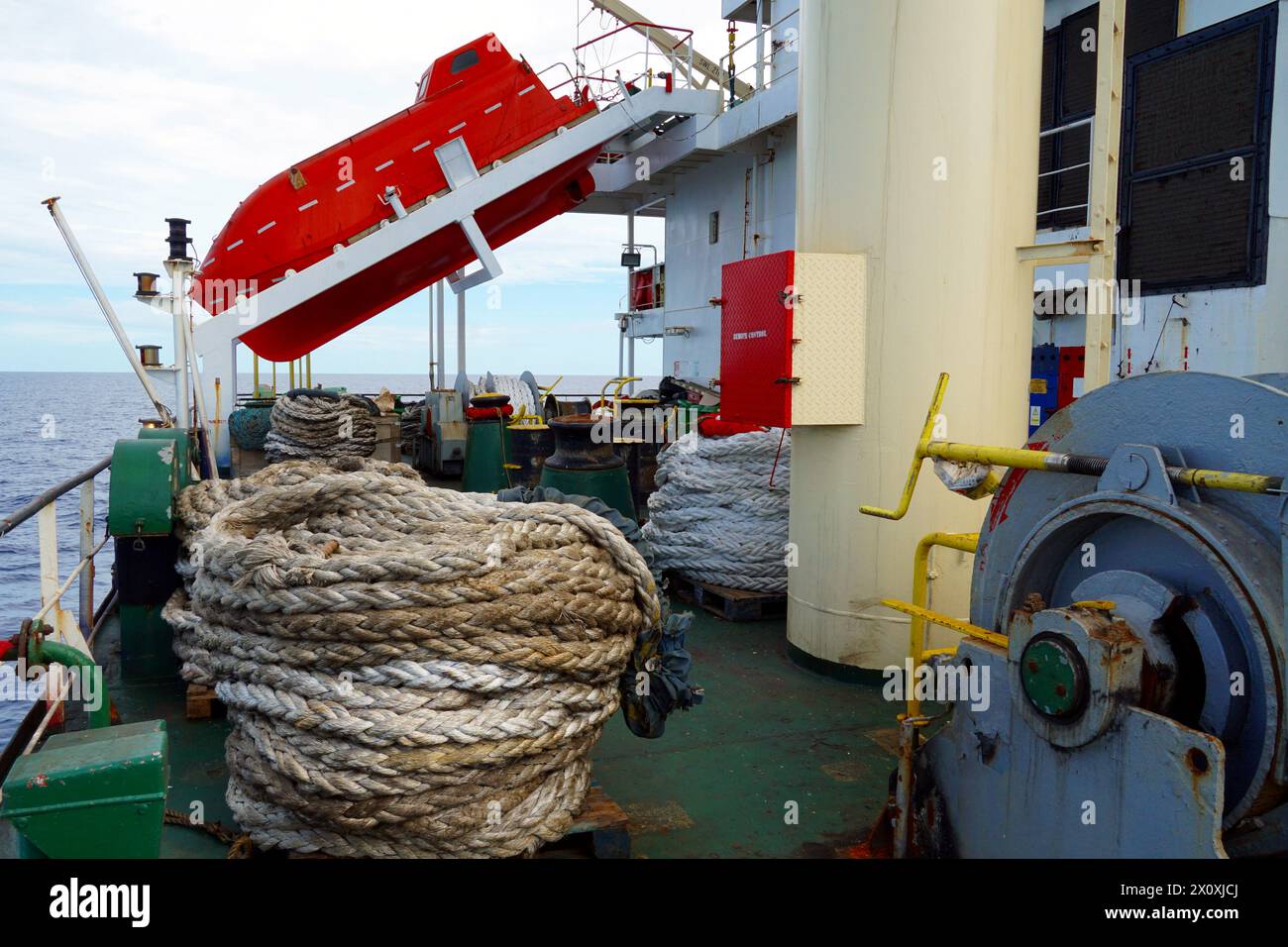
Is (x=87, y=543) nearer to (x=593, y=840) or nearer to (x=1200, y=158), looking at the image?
(x=593, y=840)

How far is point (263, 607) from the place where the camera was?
2445 mm

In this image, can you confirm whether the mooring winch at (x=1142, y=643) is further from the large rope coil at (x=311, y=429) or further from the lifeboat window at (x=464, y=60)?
the lifeboat window at (x=464, y=60)

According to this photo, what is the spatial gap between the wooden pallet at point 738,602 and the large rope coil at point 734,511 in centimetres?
5

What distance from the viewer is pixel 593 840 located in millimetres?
2791

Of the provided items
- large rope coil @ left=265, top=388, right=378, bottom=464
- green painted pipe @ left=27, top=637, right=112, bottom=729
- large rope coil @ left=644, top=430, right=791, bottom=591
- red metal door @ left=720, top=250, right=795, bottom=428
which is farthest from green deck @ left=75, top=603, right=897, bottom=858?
large rope coil @ left=265, top=388, right=378, bottom=464

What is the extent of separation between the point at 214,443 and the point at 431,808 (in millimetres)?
7698

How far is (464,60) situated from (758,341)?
844cm

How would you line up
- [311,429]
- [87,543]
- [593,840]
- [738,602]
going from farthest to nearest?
1. [311,429]
2. [738,602]
3. [87,543]
4. [593,840]

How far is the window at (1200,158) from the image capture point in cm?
599

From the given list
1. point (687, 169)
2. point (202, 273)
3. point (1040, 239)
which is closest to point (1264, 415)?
point (1040, 239)

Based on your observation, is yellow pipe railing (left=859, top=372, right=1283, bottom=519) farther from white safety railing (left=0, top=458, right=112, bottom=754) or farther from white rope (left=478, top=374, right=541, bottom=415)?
white rope (left=478, top=374, right=541, bottom=415)

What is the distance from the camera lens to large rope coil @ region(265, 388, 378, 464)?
920cm

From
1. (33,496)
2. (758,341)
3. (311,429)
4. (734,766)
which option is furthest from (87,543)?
(33,496)

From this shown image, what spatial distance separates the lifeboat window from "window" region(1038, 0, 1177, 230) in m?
6.69
